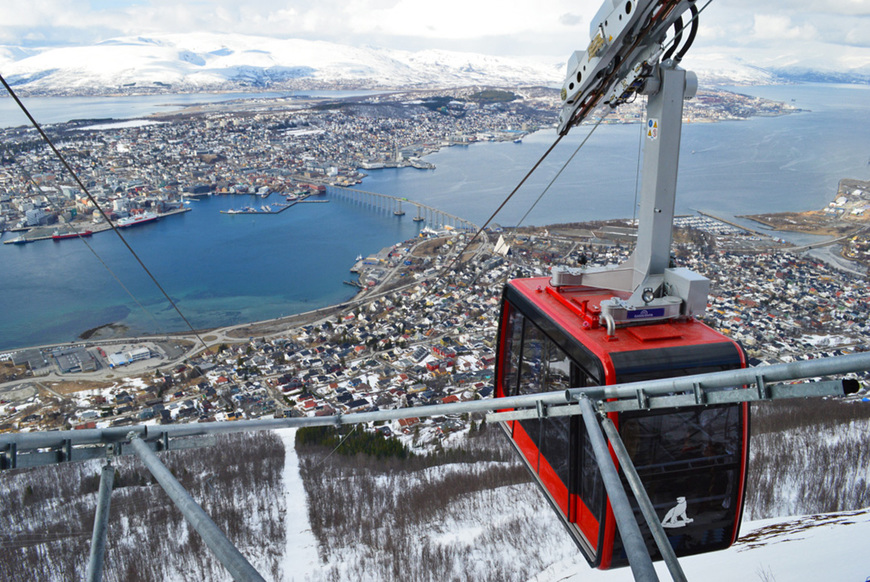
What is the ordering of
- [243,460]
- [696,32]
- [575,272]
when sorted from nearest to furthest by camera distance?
[696,32] < [575,272] < [243,460]

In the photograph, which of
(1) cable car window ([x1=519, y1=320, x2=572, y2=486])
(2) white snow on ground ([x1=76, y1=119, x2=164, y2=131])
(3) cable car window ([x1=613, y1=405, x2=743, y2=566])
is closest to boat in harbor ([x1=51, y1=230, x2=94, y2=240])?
(2) white snow on ground ([x1=76, y1=119, x2=164, y2=131])

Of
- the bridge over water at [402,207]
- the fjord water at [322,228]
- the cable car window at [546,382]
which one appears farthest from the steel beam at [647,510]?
the bridge over water at [402,207]

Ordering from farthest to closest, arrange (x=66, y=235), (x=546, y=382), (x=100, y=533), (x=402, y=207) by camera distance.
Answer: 1. (x=402, y=207)
2. (x=66, y=235)
3. (x=546, y=382)
4. (x=100, y=533)

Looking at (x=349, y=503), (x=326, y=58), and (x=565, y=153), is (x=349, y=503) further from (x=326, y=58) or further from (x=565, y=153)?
(x=326, y=58)

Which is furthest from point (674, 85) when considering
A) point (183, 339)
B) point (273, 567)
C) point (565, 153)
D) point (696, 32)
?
point (565, 153)

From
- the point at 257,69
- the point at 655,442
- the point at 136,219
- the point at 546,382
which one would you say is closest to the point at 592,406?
the point at 655,442

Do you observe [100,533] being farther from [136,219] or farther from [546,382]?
[136,219]

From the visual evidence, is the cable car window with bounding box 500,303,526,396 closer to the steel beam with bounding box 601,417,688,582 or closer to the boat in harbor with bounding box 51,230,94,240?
the steel beam with bounding box 601,417,688,582
